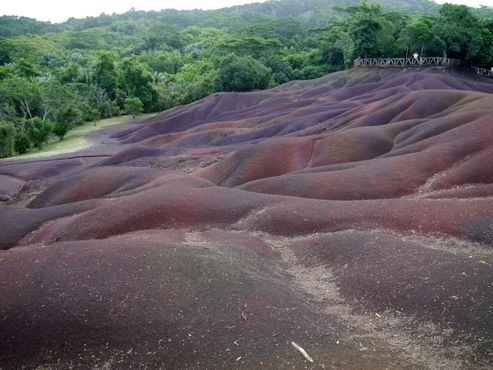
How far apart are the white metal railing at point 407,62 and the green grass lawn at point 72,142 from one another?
4221 centimetres

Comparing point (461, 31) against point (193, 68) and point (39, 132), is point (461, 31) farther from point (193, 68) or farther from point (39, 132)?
point (39, 132)

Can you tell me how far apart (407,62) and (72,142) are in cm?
5426

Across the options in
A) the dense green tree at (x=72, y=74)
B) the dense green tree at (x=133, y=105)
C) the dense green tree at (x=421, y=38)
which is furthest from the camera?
the dense green tree at (x=72, y=74)

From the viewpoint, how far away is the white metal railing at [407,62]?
230 feet

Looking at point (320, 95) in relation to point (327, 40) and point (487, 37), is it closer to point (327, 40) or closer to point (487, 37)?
point (487, 37)

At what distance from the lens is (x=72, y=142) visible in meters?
66.9

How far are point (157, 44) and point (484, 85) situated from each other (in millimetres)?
130674

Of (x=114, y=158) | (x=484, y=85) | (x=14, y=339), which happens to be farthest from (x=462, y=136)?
(x=484, y=85)

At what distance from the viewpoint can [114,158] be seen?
1795 inches

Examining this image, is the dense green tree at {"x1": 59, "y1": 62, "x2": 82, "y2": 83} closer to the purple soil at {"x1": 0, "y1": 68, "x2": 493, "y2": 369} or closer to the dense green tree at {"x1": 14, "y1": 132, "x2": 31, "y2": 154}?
the dense green tree at {"x1": 14, "y1": 132, "x2": 31, "y2": 154}

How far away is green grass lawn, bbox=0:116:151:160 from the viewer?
60.2m

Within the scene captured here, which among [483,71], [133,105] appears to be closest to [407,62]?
[483,71]

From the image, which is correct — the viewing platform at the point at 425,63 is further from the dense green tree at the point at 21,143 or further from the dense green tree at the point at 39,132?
the dense green tree at the point at 21,143

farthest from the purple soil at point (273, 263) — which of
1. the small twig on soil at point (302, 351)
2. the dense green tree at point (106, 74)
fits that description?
the dense green tree at point (106, 74)
